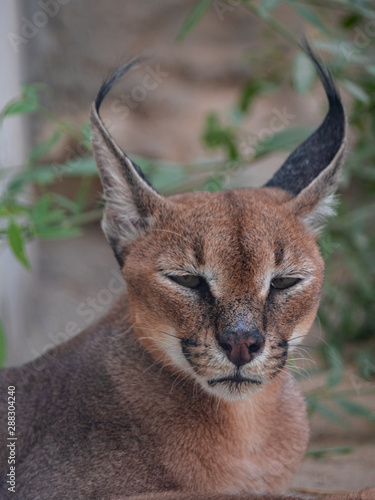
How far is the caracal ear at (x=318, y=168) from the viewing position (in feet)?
11.0

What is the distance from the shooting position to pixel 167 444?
3152 millimetres

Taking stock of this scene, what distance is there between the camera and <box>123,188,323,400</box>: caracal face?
114 inches

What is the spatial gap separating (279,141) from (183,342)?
237 cm

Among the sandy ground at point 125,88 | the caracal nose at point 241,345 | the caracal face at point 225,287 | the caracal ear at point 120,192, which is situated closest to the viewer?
the caracal nose at point 241,345

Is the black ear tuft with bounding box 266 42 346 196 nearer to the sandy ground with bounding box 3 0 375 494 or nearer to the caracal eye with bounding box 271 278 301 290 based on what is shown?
the caracal eye with bounding box 271 278 301 290

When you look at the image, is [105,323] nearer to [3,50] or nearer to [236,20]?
[3,50]

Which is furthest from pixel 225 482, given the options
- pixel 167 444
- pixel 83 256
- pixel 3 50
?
pixel 83 256

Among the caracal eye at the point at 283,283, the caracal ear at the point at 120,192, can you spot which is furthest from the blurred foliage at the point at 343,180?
the caracal eye at the point at 283,283

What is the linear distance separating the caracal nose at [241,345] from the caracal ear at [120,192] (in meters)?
0.75

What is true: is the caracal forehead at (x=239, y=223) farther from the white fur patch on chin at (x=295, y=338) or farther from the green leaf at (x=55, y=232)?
the green leaf at (x=55, y=232)

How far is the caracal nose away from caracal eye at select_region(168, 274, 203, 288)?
0.96ft

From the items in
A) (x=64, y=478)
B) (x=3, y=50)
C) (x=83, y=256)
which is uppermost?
(x=64, y=478)

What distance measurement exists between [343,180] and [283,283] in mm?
2612

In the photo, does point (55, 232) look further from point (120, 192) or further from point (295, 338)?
point (295, 338)
